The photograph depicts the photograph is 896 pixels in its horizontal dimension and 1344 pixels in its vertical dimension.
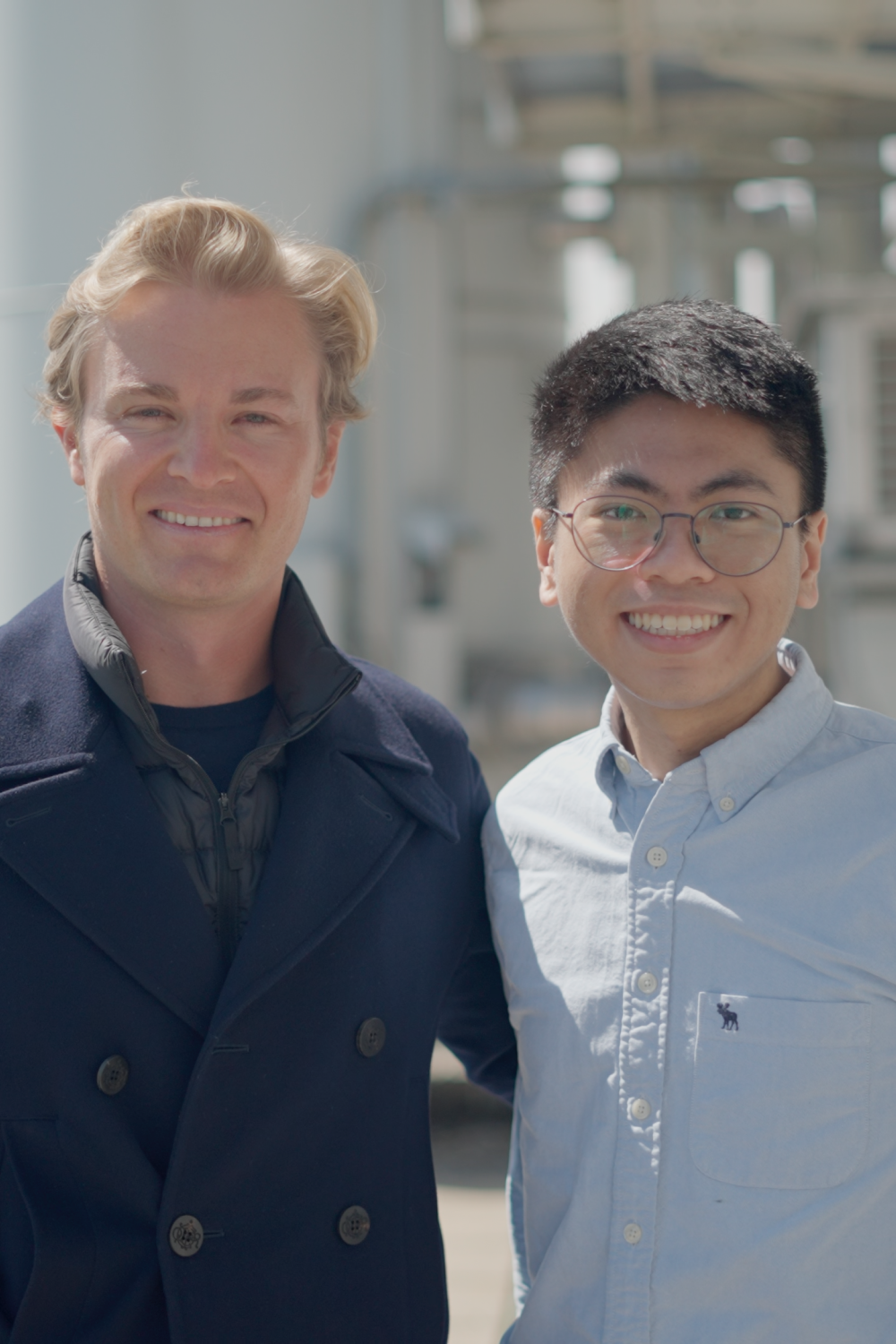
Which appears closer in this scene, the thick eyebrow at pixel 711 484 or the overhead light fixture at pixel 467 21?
the thick eyebrow at pixel 711 484

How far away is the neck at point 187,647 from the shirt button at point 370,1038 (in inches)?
18.7

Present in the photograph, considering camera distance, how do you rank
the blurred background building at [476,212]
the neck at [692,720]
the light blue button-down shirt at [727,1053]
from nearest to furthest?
the light blue button-down shirt at [727,1053]
the neck at [692,720]
the blurred background building at [476,212]

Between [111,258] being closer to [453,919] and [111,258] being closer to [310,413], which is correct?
[310,413]

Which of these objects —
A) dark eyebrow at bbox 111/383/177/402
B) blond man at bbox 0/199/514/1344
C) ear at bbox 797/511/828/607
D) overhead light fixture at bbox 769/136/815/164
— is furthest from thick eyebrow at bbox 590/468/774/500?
overhead light fixture at bbox 769/136/815/164

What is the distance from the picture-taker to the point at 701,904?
159 cm

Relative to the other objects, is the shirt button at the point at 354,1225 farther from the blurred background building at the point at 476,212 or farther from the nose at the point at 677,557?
the blurred background building at the point at 476,212

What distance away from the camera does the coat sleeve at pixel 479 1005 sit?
1.98 meters

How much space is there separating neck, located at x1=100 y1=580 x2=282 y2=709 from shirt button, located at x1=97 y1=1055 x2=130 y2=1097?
1.56ft

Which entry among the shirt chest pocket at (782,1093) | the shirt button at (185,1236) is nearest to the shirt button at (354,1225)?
the shirt button at (185,1236)

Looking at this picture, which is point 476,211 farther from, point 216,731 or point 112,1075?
point 112,1075

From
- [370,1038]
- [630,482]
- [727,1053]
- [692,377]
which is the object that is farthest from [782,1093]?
[692,377]

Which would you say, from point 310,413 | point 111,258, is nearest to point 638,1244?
point 310,413

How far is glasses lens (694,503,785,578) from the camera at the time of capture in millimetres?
1627

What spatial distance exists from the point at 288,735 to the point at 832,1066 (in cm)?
78
